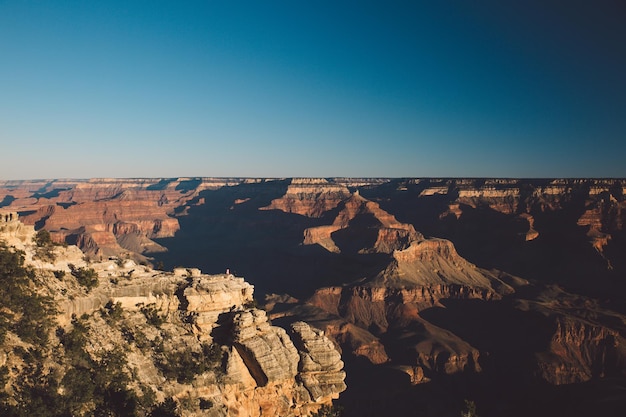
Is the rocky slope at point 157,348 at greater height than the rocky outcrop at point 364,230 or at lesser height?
greater

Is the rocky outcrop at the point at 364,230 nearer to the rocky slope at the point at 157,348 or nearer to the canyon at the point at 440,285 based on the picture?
the canyon at the point at 440,285

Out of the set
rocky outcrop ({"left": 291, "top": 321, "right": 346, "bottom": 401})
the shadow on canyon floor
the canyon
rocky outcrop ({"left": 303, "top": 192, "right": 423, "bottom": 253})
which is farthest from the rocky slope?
rocky outcrop ({"left": 303, "top": 192, "right": 423, "bottom": 253})

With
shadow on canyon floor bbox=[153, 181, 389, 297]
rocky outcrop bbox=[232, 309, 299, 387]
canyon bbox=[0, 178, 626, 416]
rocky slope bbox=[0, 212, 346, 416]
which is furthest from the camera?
shadow on canyon floor bbox=[153, 181, 389, 297]

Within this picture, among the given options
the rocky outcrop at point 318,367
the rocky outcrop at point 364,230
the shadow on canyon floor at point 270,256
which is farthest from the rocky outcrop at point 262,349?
the rocky outcrop at point 364,230

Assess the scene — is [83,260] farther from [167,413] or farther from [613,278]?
[613,278]

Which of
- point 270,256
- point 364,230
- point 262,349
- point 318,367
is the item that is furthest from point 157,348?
point 270,256

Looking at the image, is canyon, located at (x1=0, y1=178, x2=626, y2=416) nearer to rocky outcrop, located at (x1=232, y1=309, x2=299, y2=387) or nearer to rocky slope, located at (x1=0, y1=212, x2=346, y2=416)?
rocky outcrop, located at (x1=232, y1=309, x2=299, y2=387)
